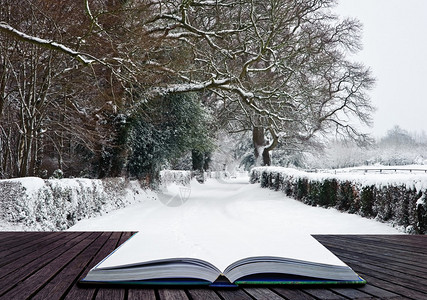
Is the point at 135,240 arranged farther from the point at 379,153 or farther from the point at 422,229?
the point at 379,153

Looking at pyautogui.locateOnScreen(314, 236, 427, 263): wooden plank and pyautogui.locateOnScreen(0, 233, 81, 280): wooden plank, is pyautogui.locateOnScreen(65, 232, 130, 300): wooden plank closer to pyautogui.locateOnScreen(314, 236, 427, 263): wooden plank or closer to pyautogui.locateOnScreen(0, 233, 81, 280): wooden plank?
pyautogui.locateOnScreen(0, 233, 81, 280): wooden plank

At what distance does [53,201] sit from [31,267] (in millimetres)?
5226

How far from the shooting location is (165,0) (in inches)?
380

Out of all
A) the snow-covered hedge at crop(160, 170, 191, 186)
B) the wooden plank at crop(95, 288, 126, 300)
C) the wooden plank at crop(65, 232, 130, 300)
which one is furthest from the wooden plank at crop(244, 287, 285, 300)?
the snow-covered hedge at crop(160, 170, 191, 186)

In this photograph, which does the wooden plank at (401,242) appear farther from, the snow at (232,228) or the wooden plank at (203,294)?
the wooden plank at (203,294)

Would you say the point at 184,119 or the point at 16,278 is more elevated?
the point at 184,119

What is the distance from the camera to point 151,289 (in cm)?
117

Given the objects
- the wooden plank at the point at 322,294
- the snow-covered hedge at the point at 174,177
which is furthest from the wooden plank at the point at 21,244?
the snow-covered hedge at the point at 174,177

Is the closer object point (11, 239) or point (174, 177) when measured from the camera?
point (11, 239)

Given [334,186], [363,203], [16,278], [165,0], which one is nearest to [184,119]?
[165,0]

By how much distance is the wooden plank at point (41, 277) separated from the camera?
3.78 ft

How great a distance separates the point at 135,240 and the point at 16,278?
1.71ft

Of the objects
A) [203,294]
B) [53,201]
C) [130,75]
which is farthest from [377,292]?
[130,75]

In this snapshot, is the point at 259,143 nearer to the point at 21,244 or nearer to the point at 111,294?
the point at 21,244
